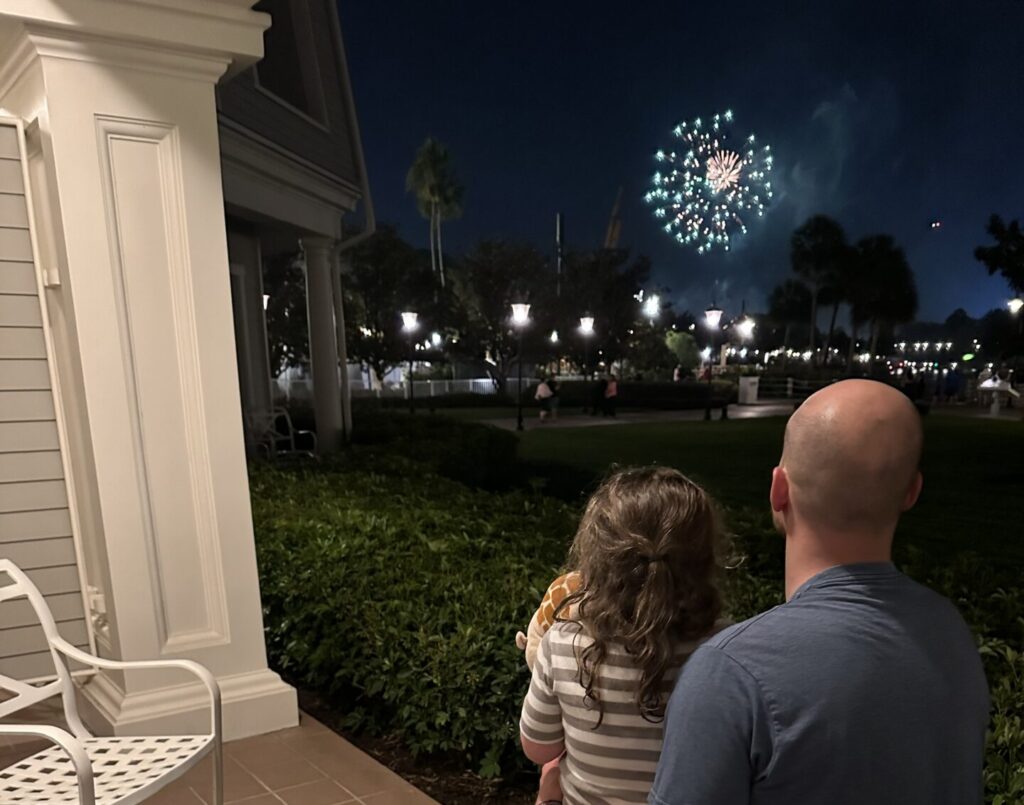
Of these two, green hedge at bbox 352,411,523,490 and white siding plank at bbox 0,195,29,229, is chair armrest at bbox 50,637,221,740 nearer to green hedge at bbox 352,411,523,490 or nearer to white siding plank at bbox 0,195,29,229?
white siding plank at bbox 0,195,29,229

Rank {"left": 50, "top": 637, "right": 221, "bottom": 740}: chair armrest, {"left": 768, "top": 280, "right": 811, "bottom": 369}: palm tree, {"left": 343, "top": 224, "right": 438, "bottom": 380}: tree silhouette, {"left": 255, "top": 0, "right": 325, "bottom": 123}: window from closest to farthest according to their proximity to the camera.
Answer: {"left": 50, "top": 637, "right": 221, "bottom": 740}: chair armrest < {"left": 255, "top": 0, "right": 325, "bottom": 123}: window < {"left": 343, "top": 224, "right": 438, "bottom": 380}: tree silhouette < {"left": 768, "top": 280, "right": 811, "bottom": 369}: palm tree

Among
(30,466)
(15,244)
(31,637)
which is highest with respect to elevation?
(15,244)

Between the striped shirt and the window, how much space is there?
29.4 ft

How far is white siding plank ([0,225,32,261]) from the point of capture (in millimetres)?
2852

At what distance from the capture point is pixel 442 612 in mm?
2809

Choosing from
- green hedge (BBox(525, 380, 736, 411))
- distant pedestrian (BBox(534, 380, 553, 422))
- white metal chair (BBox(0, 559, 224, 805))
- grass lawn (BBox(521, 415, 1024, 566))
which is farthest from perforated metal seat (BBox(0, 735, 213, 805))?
green hedge (BBox(525, 380, 736, 411))

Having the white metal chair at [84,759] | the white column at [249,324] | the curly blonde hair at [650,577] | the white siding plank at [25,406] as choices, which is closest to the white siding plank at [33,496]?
the white siding plank at [25,406]

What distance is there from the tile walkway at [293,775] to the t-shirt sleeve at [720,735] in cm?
200

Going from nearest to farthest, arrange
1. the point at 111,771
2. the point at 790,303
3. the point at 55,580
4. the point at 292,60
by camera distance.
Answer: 1. the point at 111,771
2. the point at 55,580
3. the point at 292,60
4. the point at 790,303

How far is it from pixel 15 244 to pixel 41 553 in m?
1.25

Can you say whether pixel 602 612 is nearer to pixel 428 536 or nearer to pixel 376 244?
pixel 428 536

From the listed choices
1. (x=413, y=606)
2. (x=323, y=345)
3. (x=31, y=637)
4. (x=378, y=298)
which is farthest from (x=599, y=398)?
(x=31, y=637)

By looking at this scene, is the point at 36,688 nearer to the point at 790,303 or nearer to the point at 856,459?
the point at 856,459

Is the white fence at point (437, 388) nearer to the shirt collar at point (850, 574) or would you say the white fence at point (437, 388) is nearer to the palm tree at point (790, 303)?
the shirt collar at point (850, 574)
